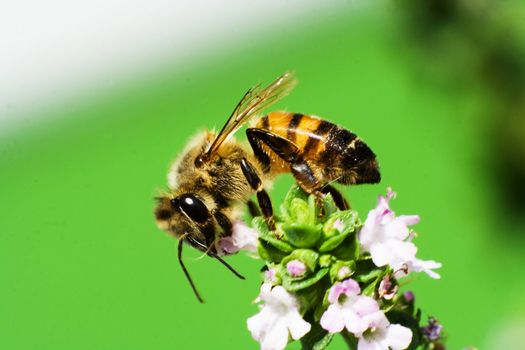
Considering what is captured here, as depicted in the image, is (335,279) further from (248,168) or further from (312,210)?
(248,168)

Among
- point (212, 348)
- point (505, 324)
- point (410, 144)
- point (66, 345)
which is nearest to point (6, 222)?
point (66, 345)

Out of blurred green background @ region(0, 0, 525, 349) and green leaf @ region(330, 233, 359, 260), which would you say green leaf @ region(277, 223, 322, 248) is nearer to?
green leaf @ region(330, 233, 359, 260)

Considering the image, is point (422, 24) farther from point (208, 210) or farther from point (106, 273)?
point (106, 273)

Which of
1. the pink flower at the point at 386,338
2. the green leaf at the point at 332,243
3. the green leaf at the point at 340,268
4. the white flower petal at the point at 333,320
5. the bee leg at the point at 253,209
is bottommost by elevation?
the pink flower at the point at 386,338

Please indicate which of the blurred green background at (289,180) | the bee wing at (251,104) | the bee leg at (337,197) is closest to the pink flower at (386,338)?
the bee leg at (337,197)

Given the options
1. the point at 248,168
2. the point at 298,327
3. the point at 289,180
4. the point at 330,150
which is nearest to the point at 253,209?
the point at 248,168

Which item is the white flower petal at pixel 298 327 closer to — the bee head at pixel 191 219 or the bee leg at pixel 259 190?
the bee leg at pixel 259 190
